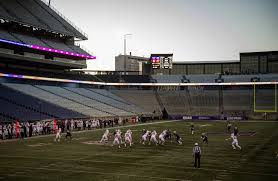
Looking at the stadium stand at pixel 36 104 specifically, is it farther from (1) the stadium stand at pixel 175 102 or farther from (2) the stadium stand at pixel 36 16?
(1) the stadium stand at pixel 175 102

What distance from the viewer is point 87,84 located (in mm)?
72750

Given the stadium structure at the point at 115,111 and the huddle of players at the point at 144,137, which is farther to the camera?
the huddle of players at the point at 144,137

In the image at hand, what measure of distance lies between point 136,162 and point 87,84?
54299mm

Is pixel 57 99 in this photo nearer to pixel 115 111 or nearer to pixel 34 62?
pixel 34 62

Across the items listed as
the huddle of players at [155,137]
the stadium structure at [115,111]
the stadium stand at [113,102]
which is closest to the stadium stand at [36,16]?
the stadium structure at [115,111]

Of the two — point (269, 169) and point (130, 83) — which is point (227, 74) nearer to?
point (130, 83)

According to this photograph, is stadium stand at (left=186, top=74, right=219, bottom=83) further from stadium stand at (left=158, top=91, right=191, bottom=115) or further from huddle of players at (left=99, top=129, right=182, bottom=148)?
huddle of players at (left=99, top=129, right=182, bottom=148)

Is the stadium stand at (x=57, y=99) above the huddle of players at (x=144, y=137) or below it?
above

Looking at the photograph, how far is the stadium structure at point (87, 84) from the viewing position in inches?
1965

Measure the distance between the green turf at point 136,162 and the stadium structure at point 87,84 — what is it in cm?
1844

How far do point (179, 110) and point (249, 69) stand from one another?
965 inches

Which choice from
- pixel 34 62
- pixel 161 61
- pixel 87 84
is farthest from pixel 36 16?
pixel 161 61

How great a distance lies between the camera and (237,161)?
20.1m

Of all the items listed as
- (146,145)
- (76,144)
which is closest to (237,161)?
(146,145)
